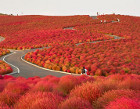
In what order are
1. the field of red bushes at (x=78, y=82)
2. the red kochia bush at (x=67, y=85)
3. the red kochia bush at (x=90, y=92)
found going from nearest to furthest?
the field of red bushes at (x=78, y=82) → the red kochia bush at (x=90, y=92) → the red kochia bush at (x=67, y=85)

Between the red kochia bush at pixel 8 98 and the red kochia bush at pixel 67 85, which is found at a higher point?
the red kochia bush at pixel 8 98

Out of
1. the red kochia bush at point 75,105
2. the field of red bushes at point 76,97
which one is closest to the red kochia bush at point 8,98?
the field of red bushes at point 76,97

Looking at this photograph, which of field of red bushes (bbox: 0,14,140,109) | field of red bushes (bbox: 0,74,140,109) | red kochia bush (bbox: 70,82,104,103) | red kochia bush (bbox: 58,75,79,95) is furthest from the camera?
red kochia bush (bbox: 58,75,79,95)

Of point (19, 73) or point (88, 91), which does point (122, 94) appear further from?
point (19, 73)

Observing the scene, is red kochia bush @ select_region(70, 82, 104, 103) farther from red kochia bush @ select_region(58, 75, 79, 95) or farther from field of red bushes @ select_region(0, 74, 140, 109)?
red kochia bush @ select_region(58, 75, 79, 95)

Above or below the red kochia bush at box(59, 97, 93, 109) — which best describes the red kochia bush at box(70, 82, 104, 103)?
below

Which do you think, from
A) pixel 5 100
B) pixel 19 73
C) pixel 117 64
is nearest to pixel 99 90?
pixel 5 100

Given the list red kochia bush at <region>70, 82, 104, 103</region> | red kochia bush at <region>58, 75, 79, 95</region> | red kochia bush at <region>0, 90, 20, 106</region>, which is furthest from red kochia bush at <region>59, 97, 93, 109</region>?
red kochia bush at <region>58, 75, 79, 95</region>

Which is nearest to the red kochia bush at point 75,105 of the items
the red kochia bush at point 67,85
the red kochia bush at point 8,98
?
the red kochia bush at point 8,98

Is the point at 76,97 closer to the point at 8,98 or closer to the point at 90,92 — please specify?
the point at 90,92

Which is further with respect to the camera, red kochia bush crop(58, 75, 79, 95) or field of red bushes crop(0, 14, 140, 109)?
red kochia bush crop(58, 75, 79, 95)

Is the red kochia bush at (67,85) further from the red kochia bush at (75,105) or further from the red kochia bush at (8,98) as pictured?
the red kochia bush at (75,105)

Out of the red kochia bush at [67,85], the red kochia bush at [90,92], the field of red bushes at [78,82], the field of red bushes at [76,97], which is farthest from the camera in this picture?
the red kochia bush at [67,85]

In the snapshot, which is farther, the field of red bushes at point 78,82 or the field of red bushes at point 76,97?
the field of red bushes at point 78,82
